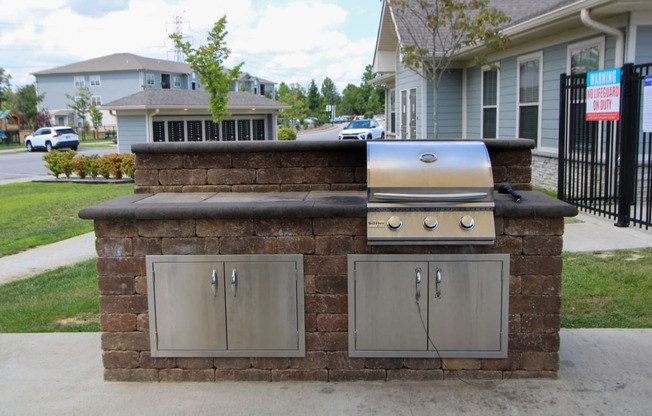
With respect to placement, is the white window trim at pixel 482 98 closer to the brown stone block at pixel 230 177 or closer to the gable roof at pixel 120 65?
the brown stone block at pixel 230 177

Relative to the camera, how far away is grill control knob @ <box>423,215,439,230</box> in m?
3.99

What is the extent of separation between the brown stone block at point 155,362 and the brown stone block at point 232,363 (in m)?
0.29

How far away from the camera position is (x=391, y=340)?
4215 mm

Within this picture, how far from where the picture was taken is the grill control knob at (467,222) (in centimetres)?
397

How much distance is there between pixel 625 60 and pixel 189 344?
357 inches

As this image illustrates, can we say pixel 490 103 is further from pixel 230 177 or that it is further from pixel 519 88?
pixel 230 177

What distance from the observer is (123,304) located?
430 centimetres

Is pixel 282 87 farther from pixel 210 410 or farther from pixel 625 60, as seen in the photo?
pixel 210 410

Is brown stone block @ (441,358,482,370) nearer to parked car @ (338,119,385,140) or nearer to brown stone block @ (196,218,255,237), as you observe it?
brown stone block @ (196,218,255,237)

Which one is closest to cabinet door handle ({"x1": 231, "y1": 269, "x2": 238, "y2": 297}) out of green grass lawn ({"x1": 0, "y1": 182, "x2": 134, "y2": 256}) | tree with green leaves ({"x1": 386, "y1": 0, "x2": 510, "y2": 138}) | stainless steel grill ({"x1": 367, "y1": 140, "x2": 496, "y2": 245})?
stainless steel grill ({"x1": 367, "y1": 140, "x2": 496, "y2": 245})

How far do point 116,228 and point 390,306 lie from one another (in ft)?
6.02

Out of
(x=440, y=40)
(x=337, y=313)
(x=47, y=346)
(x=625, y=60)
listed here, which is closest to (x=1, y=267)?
(x=47, y=346)

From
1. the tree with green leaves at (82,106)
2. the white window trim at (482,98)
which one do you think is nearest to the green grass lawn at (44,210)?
the white window trim at (482,98)

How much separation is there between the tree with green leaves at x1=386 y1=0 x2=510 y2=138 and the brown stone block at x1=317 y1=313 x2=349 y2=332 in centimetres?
1154
